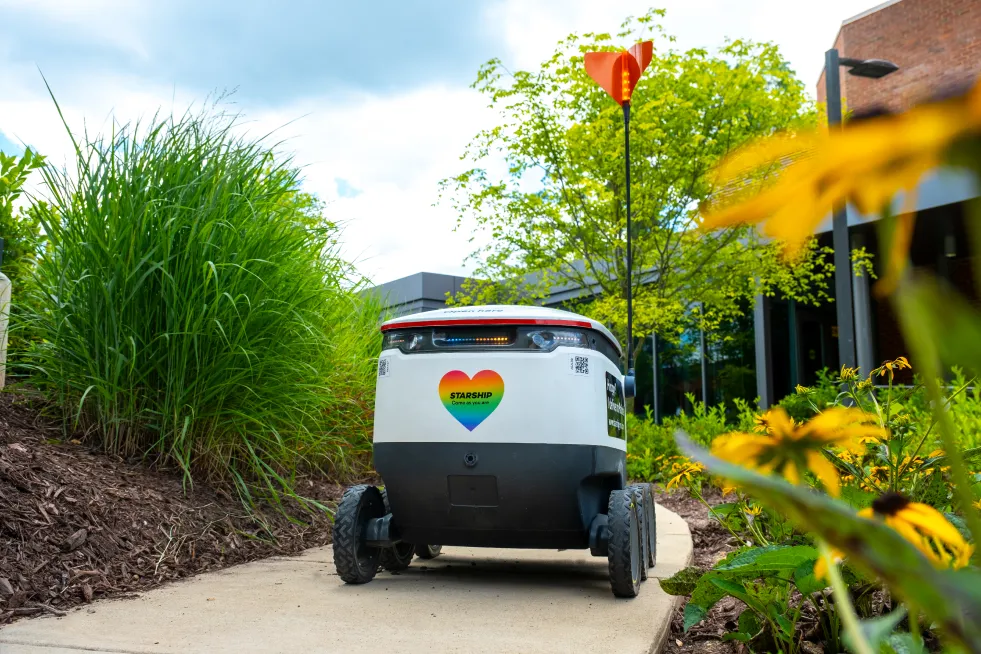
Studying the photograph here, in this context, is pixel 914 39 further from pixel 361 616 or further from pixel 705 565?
pixel 361 616

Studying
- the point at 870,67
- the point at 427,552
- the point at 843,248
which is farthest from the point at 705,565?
the point at 870,67

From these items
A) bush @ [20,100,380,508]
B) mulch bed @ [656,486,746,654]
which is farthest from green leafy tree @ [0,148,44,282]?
mulch bed @ [656,486,746,654]

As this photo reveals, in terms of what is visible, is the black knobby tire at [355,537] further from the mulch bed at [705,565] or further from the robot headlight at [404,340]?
the mulch bed at [705,565]

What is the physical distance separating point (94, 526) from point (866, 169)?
3294mm

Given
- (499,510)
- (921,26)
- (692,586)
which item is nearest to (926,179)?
(692,586)

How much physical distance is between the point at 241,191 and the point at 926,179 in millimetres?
4215

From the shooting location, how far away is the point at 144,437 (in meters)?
3.84

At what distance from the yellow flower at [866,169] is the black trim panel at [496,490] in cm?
272

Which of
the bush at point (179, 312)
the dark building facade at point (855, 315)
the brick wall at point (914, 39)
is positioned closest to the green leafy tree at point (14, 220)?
the bush at point (179, 312)

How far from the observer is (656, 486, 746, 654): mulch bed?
8.43 ft

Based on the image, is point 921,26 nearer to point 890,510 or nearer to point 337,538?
point 337,538

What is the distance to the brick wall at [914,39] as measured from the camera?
1708 cm

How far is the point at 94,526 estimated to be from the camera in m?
3.10

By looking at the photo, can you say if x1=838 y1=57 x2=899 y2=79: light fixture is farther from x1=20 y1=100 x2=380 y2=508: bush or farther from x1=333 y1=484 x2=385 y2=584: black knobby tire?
x1=333 y1=484 x2=385 y2=584: black knobby tire
